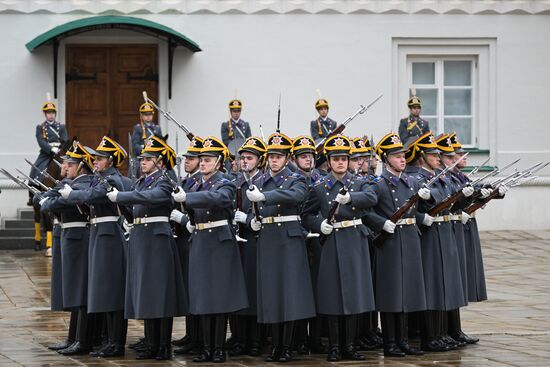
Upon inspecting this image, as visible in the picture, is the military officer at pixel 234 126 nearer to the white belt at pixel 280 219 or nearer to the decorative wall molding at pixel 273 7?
the decorative wall molding at pixel 273 7

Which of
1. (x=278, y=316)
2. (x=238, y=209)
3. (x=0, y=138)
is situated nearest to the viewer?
(x=278, y=316)

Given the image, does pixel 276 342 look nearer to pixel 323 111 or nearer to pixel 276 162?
pixel 276 162

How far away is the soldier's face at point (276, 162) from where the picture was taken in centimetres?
1209

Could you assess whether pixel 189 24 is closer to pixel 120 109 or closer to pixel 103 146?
pixel 120 109

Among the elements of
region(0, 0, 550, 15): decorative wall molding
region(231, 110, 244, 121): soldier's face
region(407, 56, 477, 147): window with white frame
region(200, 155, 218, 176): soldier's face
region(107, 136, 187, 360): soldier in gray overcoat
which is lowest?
region(107, 136, 187, 360): soldier in gray overcoat

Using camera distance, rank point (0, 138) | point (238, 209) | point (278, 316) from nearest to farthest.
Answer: point (278, 316)
point (238, 209)
point (0, 138)

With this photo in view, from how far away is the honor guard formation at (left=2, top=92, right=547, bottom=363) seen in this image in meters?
11.8

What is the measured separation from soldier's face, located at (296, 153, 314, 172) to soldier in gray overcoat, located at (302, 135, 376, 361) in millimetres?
313

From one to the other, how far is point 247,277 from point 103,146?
1863mm

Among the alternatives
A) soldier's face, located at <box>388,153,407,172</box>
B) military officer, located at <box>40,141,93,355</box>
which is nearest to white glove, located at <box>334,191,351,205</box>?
soldier's face, located at <box>388,153,407,172</box>

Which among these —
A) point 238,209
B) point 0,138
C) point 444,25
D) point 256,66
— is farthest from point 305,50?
point 238,209

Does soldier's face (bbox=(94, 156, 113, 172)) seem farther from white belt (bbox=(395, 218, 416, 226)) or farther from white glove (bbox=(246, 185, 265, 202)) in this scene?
white belt (bbox=(395, 218, 416, 226))

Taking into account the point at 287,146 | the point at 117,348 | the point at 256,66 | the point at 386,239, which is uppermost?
the point at 256,66

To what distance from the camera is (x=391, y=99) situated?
24156mm
